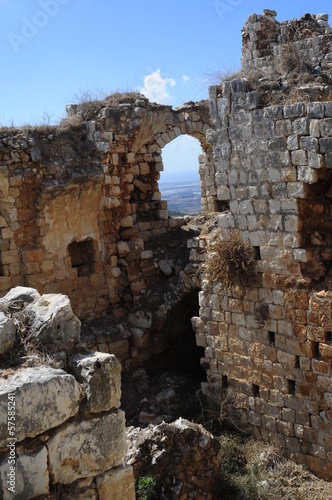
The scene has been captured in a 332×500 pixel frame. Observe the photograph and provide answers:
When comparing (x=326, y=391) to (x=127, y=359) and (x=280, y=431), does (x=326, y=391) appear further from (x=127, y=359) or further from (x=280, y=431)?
(x=127, y=359)

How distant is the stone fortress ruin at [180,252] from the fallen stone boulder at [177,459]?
1.23 meters

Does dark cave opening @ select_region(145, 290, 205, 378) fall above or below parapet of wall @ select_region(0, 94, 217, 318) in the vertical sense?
below

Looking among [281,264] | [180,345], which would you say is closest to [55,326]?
[281,264]

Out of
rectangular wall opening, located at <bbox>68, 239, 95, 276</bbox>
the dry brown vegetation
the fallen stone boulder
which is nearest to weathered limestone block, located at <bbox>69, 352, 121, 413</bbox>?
the fallen stone boulder

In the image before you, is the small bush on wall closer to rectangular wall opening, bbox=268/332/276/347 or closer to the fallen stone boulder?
rectangular wall opening, bbox=268/332/276/347

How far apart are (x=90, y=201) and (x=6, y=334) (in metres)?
6.55

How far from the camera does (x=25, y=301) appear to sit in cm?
397

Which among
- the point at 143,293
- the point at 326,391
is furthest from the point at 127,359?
the point at 326,391

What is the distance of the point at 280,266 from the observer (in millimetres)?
7016

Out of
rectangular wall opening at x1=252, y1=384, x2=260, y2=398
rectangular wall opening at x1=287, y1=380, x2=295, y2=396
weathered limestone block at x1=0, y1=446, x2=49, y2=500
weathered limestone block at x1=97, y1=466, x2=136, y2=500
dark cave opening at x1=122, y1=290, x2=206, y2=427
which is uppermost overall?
weathered limestone block at x1=0, y1=446, x2=49, y2=500

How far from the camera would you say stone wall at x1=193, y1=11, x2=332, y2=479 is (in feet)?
21.7

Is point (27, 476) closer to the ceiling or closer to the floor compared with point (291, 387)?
closer to the ceiling

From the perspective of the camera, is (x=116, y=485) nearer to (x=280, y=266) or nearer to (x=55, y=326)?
(x=55, y=326)

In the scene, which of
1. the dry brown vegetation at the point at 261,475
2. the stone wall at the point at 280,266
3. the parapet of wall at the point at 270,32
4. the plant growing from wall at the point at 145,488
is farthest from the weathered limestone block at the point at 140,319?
the parapet of wall at the point at 270,32
